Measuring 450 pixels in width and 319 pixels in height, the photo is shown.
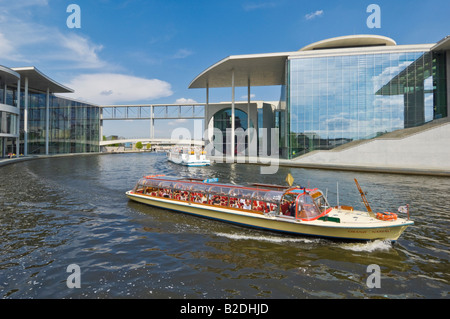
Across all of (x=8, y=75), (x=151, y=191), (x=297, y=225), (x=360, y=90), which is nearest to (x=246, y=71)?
(x=360, y=90)

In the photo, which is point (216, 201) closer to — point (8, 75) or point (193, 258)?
point (193, 258)

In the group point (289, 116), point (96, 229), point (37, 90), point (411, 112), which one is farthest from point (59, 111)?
point (411, 112)

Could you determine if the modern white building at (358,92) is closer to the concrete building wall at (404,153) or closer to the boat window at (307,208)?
the concrete building wall at (404,153)

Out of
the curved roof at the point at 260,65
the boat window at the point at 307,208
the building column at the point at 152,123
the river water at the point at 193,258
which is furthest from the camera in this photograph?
the building column at the point at 152,123

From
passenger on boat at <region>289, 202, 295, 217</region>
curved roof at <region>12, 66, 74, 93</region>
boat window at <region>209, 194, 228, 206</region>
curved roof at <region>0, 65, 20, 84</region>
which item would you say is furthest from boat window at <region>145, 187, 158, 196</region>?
curved roof at <region>12, 66, 74, 93</region>

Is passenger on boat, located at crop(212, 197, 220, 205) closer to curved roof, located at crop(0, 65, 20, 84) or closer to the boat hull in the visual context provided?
the boat hull

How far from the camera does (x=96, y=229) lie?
42.5ft

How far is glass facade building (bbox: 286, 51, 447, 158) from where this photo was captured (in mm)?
45312

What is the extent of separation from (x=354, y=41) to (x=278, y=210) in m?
57.0

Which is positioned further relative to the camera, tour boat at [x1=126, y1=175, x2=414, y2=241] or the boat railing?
the boat railing

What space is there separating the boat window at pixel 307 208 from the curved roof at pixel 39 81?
6809 centimetres

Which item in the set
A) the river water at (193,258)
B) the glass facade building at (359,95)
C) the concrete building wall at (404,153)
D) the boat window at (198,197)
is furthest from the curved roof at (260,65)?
the river water at (193,258)

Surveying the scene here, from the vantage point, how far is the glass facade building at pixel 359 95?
45312mm
